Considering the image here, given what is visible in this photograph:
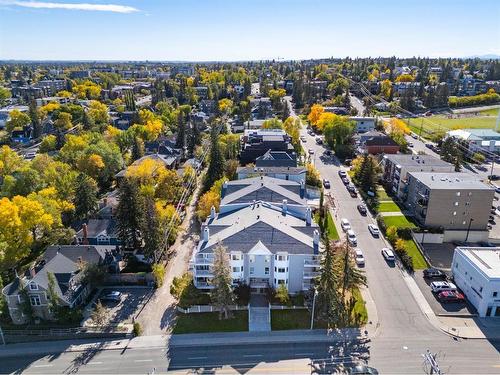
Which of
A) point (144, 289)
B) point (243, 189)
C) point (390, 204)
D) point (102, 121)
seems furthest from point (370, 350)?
point (102, 121)

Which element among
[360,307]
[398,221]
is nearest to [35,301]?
[360,307]

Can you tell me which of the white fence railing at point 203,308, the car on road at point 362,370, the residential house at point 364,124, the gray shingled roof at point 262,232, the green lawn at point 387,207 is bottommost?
the car on road at point 362,370

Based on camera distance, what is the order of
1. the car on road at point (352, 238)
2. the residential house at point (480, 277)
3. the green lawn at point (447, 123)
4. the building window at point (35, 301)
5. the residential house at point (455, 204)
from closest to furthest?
1. the residential house at point (480, 277)
2. the building window at point (35, 301)
3. the car on road at point (352, 238)
4. the residential house at point (455, 204)
5. the green lawn at point (447, 123)

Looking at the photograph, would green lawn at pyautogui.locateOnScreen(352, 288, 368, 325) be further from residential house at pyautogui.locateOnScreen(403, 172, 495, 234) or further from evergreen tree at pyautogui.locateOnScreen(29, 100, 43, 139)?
evergreen tree at pyautogui.locateOnScreen(29, 100, 43, 139)

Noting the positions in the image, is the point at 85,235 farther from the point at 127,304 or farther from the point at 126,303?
the point at 127,304

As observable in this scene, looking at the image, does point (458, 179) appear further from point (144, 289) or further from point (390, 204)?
point (144, 289)

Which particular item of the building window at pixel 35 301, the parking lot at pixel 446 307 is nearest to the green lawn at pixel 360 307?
the parking lot at pixel 446 307

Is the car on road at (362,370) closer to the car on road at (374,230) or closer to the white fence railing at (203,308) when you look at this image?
the white fence railing at (203,308)
